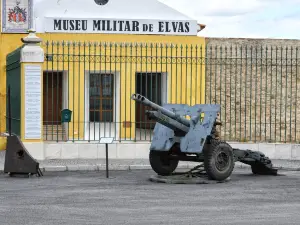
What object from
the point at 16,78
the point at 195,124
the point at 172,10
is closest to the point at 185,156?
the point at 195,124

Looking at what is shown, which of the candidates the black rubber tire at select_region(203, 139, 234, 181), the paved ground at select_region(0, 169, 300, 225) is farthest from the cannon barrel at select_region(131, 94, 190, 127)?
the paved ground at select_region(0, 169, 300, 225)

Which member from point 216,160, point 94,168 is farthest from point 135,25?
point 216,160

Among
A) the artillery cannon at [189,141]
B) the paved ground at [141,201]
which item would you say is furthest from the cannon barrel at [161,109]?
the paved ground at [141,201]

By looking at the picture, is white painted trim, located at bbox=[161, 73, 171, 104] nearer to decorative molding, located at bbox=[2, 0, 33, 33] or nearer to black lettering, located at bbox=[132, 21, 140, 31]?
black lettering, located at bbox=[132, 21, 140, 31]

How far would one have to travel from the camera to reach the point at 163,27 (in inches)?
1005

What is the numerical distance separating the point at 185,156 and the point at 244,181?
1214 mm

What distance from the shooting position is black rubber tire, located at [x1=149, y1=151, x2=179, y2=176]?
16141mm

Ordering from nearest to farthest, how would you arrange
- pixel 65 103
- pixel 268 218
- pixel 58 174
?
pixel 268 218
pixel 58 174
pixel 65 103

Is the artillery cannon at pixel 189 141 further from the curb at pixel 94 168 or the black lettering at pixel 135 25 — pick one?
the black lettering at pixel 135 25

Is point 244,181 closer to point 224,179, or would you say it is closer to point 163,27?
point 224,179

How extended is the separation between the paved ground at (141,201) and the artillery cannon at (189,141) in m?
0.45

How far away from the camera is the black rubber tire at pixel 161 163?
53.0 feet

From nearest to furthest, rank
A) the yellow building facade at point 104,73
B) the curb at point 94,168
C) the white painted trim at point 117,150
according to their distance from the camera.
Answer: the curb at point 94,168
the white painted trim at point 117,150
the yellow building facade at point 104,73

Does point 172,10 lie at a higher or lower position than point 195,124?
higher
